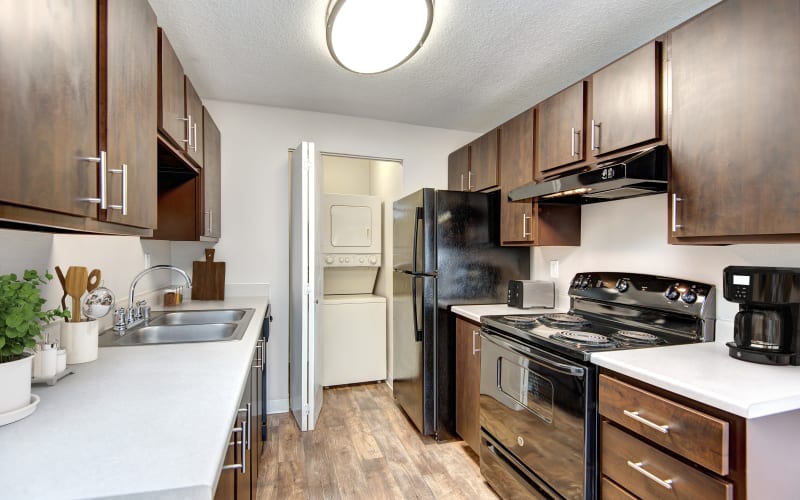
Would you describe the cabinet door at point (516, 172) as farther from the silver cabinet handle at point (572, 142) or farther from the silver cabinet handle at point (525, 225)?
the silver cabinet handle at point (572, 142)

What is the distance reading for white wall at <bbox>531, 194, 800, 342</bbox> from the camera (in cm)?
156

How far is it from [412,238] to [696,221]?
1685mm

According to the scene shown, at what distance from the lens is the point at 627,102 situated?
1688mm

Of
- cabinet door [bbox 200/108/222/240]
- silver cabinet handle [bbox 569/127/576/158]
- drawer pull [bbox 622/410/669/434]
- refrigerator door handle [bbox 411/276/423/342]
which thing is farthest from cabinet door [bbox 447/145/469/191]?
drawer pull [bbox 622/410/669/434]

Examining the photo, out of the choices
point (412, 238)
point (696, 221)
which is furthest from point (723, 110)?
point (412, 238)

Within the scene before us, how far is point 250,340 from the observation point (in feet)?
5.33

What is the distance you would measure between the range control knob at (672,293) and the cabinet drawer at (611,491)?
0.89 m

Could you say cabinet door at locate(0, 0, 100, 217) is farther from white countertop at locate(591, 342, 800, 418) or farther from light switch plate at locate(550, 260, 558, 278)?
light switch plate at locate(550, 260, 558, 278)

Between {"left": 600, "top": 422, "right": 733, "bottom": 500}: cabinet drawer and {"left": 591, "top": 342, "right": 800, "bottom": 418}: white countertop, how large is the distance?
0.22 metres

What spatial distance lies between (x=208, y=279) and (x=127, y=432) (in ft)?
7.30

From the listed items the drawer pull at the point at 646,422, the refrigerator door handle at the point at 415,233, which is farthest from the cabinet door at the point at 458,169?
the drawer pull at the point at 646,422

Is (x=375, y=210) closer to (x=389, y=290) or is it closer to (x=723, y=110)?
(x=389, y=290)

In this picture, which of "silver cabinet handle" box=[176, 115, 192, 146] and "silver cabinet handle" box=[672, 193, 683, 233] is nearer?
"silver cabinet handle" box=[672, 193, 683, 233]

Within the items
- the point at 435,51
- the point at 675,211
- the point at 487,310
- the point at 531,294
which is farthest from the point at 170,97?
the point at 531,294
